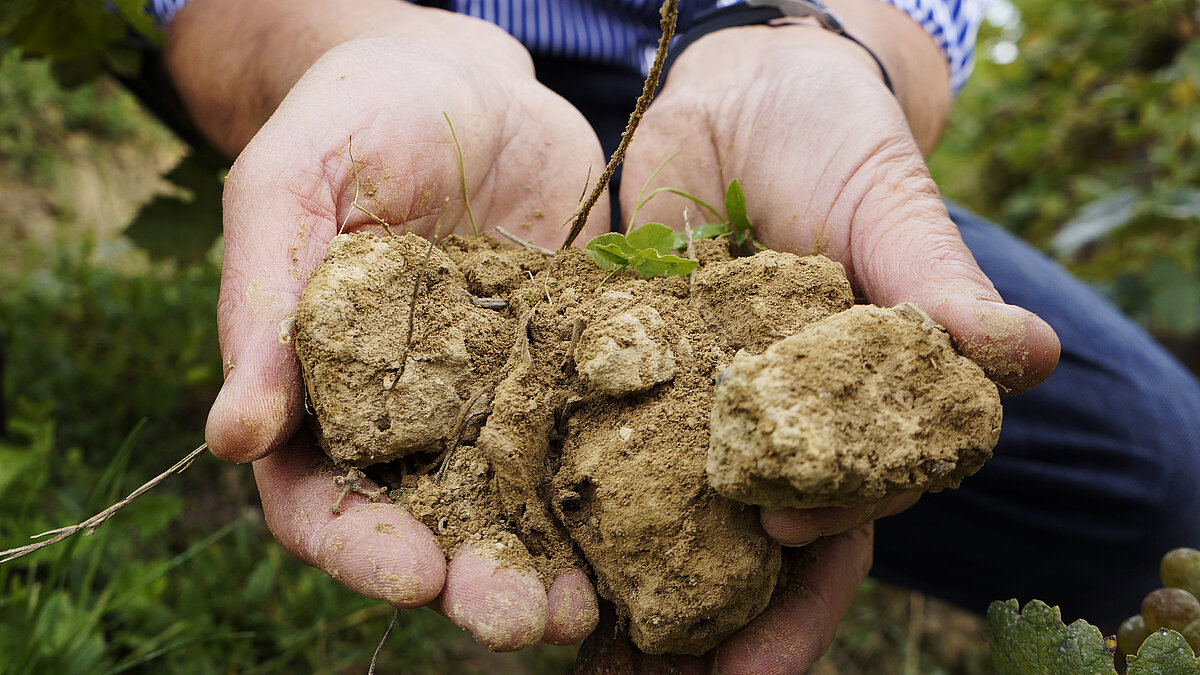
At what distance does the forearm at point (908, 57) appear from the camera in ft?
8.23

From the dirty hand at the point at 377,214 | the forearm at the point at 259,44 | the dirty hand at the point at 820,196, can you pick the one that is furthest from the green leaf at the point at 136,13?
the dirty hand at the point at 820,196

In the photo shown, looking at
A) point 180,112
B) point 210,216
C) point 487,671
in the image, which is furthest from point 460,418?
point 180,112

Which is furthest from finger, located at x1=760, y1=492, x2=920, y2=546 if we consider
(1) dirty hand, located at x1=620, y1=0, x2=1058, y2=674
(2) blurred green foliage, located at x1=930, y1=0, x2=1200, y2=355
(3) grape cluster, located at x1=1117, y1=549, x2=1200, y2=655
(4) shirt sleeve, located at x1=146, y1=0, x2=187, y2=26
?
(4) shirt sleeve, located at x1=146, y1=0, x2=187, y2=26

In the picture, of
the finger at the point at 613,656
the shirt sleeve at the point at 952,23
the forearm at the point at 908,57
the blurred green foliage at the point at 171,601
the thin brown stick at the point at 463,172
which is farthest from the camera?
the shirt sleeve at the point at 952,23

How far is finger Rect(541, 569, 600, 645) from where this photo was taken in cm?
123

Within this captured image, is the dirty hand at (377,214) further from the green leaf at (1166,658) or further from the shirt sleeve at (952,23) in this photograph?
the shirt sleeve at (952,23)

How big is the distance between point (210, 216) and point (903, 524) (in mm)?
2589

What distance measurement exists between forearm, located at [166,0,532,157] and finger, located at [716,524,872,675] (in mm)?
1428

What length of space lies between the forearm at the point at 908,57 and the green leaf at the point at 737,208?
1.11 m

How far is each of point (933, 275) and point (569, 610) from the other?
857 millimetres

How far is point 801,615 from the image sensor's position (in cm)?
142

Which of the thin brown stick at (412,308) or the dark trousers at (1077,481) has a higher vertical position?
the thin brown stick at (412,308)

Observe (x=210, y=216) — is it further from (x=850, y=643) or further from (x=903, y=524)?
(x=850, y=643)

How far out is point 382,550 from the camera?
3.87 feet
